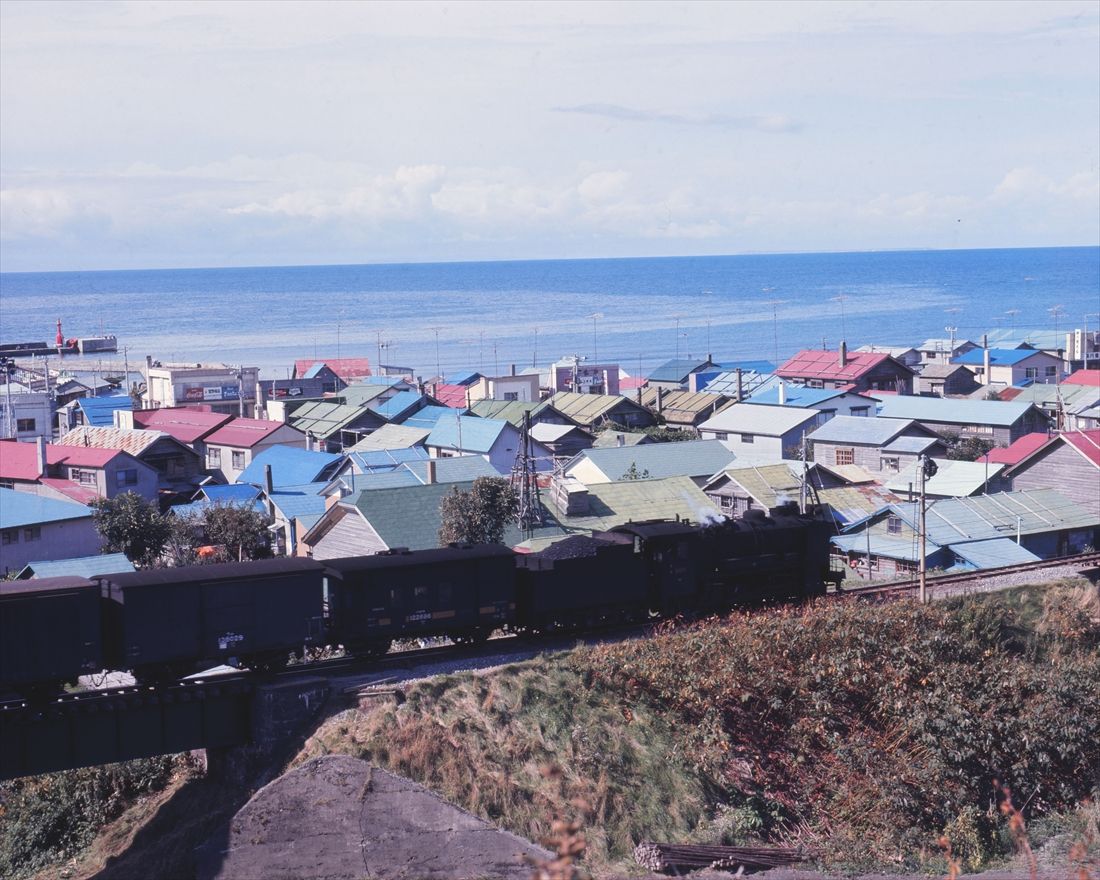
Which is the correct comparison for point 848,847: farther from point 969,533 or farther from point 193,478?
point 193,478

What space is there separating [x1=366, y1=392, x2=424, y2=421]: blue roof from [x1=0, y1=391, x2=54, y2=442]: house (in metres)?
18.9

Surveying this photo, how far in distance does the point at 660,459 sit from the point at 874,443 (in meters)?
10.2

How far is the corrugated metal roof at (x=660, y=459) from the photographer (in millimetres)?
49250

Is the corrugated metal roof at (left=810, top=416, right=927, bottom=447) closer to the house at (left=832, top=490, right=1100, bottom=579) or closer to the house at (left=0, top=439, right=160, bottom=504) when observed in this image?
the house at (left=832, top=490, right=1100, bottom=579)

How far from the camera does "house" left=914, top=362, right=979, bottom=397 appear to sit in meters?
81.6

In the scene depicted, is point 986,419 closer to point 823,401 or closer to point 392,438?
point 823,401

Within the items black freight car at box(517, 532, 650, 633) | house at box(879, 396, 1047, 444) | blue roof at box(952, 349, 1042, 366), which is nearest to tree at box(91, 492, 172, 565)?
black freight car at box(517, 532, 650, 633)

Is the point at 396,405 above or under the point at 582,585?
above

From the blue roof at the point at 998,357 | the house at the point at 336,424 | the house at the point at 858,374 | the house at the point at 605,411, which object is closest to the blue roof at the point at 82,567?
the house at the point at 336,424

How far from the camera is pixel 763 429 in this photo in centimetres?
5819

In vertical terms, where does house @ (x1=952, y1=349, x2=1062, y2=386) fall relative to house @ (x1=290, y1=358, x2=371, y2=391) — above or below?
below

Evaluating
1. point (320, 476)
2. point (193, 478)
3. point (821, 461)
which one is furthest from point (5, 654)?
point (821, 461)

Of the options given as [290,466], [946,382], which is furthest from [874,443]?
[946,382]

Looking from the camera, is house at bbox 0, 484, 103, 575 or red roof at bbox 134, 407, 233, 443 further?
red roof at bbox 134, 407, 233, 443
